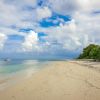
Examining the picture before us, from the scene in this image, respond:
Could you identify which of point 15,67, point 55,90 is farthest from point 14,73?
point 15,67

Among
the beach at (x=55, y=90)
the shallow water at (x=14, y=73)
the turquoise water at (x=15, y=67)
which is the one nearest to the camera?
the beach at (x=55, y=90)

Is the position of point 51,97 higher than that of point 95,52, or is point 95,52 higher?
point 95,52

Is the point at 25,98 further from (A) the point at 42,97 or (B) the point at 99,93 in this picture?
(B) the point at 99,93

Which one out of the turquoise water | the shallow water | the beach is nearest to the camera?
the beach

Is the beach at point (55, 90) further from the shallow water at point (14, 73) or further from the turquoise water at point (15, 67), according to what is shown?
the turquoise water at point (15, 67)

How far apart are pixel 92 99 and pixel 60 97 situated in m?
1.95

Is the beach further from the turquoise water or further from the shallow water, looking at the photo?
the turquoise water

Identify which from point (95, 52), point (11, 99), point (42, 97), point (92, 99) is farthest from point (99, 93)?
point (95, 52)

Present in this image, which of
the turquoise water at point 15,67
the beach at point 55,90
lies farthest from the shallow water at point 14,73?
the beach at point 55,90

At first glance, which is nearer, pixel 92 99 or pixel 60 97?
pixel 92 99

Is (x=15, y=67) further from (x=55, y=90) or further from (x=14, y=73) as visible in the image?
(x=55, y=90)

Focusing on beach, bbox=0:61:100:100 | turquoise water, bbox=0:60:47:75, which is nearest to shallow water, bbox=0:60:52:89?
turquoise water, bbox=0:60:47:75

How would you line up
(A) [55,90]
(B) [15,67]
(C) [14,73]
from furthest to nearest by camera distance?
(B) [15,67], (C) [14,73], (A) [55,90]

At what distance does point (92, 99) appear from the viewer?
1119 cm
